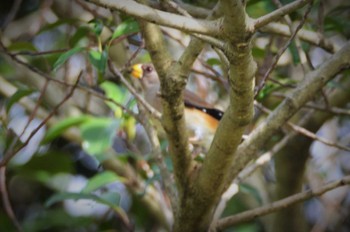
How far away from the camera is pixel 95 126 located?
9.42 feet

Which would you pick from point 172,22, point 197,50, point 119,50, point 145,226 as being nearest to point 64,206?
point 145,226

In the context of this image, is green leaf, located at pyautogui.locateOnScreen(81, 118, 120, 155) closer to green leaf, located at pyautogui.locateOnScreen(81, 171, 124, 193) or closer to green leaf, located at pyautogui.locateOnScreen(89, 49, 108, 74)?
green leaf, located at pyautogui.locateOnScreen(81, 171, 124, 193)

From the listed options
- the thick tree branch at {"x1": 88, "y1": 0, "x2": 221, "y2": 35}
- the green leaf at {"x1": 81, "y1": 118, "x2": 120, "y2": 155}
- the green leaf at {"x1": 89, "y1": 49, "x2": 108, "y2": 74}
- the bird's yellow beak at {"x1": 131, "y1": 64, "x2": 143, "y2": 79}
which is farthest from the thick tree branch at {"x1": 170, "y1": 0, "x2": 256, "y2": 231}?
the bird's yellow beak at {"x1": 131, "y1": 64, "x2": 143, "y2": 79}

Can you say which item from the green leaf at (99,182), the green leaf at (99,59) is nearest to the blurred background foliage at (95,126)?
the green leaf at (99,182)

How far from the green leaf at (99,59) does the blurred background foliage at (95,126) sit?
520 millimetres

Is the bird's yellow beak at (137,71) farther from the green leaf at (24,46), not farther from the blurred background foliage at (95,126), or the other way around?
the green leaf at (24,46)

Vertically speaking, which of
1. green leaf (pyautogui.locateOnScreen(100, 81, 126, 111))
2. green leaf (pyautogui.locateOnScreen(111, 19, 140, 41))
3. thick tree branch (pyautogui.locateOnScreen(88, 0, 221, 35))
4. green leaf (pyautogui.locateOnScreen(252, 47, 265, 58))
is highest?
thick tree branch (pyautogui.locateOnScreen(88, 0, 221, 35))

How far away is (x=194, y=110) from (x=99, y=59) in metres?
1.50

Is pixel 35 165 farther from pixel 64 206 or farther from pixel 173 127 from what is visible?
pixel 173 127

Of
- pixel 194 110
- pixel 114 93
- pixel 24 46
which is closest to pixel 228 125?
pixel 24 46

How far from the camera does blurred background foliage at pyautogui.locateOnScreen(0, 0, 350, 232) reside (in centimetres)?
289

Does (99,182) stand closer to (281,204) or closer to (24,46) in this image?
(24,46)

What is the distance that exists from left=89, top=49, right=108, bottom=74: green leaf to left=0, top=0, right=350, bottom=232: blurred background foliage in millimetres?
520

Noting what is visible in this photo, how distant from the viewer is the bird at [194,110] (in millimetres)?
3493
